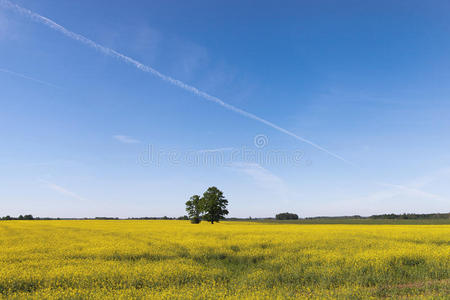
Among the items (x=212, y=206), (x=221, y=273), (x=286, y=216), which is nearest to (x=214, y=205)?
(x=212, y=206)

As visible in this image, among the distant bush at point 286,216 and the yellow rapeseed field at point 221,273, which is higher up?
the yellow rapeseed field at point 221,273

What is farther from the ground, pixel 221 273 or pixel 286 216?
pixel 221 273

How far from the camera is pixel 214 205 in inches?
2410

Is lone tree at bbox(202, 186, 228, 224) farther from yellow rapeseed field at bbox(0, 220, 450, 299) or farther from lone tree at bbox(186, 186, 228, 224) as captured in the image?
yellow rapeseed field at bbox(0, 220, 450, 299)

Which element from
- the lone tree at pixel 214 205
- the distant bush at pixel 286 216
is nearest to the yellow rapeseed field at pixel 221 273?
the lone tree at pixel 214 205

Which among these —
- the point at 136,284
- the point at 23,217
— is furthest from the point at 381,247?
the point at 23,217

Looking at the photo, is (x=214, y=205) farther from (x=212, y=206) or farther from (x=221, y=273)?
(x=221, y=273)

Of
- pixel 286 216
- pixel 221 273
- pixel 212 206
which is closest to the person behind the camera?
pixel 221 273

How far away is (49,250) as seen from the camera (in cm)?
1563

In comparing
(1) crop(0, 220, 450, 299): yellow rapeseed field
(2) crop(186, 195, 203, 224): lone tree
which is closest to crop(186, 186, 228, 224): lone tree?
(2) crop(186, 195, 203, 224): lone tree

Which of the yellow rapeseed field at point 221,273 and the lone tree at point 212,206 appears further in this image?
the lone tree at point 212,206

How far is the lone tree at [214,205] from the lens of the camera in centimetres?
6131

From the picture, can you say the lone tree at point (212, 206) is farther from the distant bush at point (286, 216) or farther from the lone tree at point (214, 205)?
the distant bush at point (286, 216)

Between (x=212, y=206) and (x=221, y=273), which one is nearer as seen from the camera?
(x=221, y=273)
